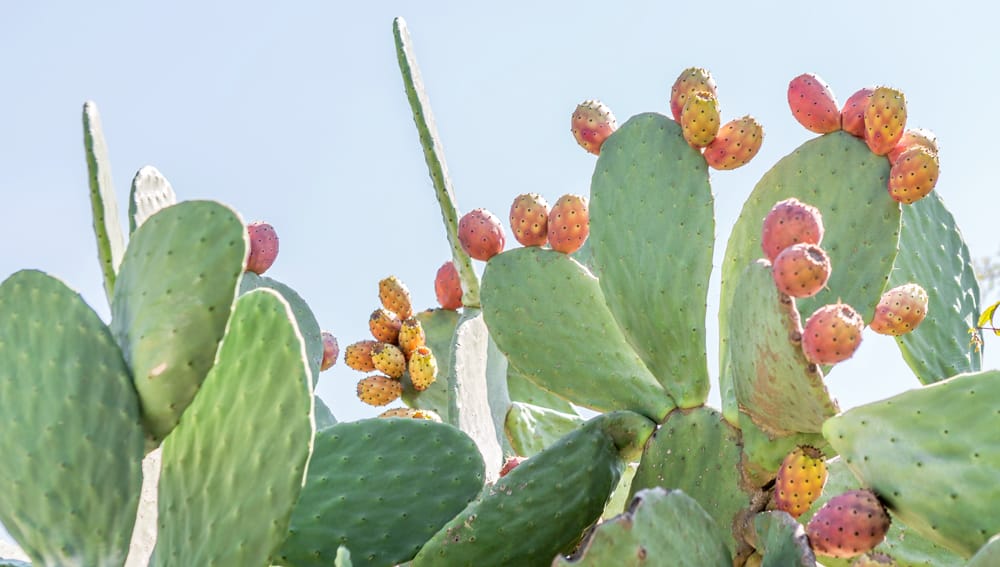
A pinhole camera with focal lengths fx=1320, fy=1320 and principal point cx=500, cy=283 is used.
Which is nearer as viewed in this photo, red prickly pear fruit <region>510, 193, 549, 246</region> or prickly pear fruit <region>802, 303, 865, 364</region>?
prickly pear fruit <region>802, 303, 865, 364</region>

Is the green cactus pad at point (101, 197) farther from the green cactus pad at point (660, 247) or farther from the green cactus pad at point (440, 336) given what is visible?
the green cactus pad at point (440, 336)

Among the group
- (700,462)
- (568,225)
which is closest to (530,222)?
(568,225)

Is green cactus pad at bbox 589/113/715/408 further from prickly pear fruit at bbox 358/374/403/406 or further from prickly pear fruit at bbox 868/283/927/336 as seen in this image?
prickly pear fruit at bbox 358/374/403/406

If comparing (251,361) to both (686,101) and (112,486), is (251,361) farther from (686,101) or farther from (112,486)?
(686,101)

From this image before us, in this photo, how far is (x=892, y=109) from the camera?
2.21 m

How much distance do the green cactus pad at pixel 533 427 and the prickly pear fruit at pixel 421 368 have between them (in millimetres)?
417

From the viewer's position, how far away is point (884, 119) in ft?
7.27

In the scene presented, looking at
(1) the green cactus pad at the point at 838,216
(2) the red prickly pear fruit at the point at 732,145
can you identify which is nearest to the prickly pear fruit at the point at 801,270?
(1) the green cactus pad at the point at 838,216

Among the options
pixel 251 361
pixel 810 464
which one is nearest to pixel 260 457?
pixel 251 361

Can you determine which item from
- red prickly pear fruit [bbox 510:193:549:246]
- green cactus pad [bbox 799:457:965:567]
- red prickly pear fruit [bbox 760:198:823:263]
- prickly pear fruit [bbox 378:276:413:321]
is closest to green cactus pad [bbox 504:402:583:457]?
red prickly pear fruit [bbox 510:193:549:246]

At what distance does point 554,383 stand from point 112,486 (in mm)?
934

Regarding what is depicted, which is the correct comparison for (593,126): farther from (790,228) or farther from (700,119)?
(790,228)

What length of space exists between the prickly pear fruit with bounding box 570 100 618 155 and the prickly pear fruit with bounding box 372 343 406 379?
90 cm

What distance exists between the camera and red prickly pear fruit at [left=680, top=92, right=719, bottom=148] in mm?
2316
